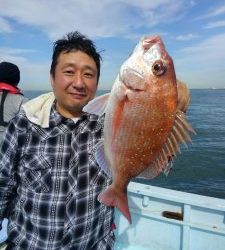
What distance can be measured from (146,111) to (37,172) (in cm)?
118

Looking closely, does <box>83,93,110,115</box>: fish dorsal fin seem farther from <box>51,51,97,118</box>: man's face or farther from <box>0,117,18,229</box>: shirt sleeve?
<box>0,117,18,229</box>: shirt sleeve

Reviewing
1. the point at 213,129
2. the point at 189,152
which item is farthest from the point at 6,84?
the point at 213,129

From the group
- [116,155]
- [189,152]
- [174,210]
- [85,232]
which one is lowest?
[189,152]

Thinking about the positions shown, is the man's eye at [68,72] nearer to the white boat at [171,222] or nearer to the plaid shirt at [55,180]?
the plaid shirt at [55,180]

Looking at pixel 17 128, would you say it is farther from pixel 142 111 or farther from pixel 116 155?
pixel 142 111

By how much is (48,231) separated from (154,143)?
4.09 ft

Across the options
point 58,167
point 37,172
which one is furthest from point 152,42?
point 37,172

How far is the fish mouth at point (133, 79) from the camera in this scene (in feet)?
6.45

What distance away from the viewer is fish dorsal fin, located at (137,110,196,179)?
1990 millimetres

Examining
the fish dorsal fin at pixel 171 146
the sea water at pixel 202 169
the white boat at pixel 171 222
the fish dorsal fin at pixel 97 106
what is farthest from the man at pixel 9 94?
the sea water at pixel 202 169

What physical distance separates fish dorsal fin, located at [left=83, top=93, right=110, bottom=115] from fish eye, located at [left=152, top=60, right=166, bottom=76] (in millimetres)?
333

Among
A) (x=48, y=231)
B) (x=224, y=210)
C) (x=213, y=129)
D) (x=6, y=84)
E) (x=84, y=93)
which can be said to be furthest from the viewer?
(x=213, y=129)

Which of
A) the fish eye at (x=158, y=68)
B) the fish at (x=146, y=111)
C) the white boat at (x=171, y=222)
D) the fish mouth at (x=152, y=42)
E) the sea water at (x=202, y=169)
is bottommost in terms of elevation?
the sea water at (x=202, y=169)

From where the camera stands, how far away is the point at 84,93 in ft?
8.16
